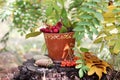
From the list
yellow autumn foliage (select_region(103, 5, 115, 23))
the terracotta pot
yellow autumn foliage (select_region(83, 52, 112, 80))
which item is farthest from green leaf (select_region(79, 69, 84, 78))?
yellow autumn foliage (select_region(103, 5, 115, 23))

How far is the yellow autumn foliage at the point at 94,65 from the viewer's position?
4.75ft

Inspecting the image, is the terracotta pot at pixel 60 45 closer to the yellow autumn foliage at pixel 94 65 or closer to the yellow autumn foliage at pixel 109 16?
the yellow autumn foliage at pixel 94 65

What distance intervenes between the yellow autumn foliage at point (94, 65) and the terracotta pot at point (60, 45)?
0.09 meters

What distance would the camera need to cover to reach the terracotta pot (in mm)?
1557

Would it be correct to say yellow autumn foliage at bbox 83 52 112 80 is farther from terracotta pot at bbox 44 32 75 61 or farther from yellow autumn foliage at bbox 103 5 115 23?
yellow autumn foliage at bbox 103 5 115 23

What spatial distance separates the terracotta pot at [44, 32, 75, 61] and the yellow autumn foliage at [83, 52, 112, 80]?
0.09 meters

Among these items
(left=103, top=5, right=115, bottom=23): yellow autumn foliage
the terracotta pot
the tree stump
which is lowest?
the tree stump

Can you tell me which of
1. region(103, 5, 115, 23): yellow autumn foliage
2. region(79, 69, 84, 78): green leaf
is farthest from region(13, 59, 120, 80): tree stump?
region(103, 5, 115, 23): yellow autumn foliage

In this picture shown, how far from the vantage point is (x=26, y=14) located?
1991 millimetres

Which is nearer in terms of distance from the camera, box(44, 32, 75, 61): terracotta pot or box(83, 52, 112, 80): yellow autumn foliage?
box(83, 52, 112, 80): yellow autumn foliage

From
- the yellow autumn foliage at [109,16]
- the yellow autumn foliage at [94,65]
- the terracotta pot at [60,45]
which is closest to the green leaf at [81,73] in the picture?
the yellow autumn foliage at [94,65]

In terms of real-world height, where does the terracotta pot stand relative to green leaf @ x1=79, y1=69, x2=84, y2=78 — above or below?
above

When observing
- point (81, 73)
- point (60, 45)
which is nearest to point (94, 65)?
point (81, 73)

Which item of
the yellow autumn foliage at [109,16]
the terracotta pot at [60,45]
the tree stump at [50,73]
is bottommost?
the tree stump at [50,73]
